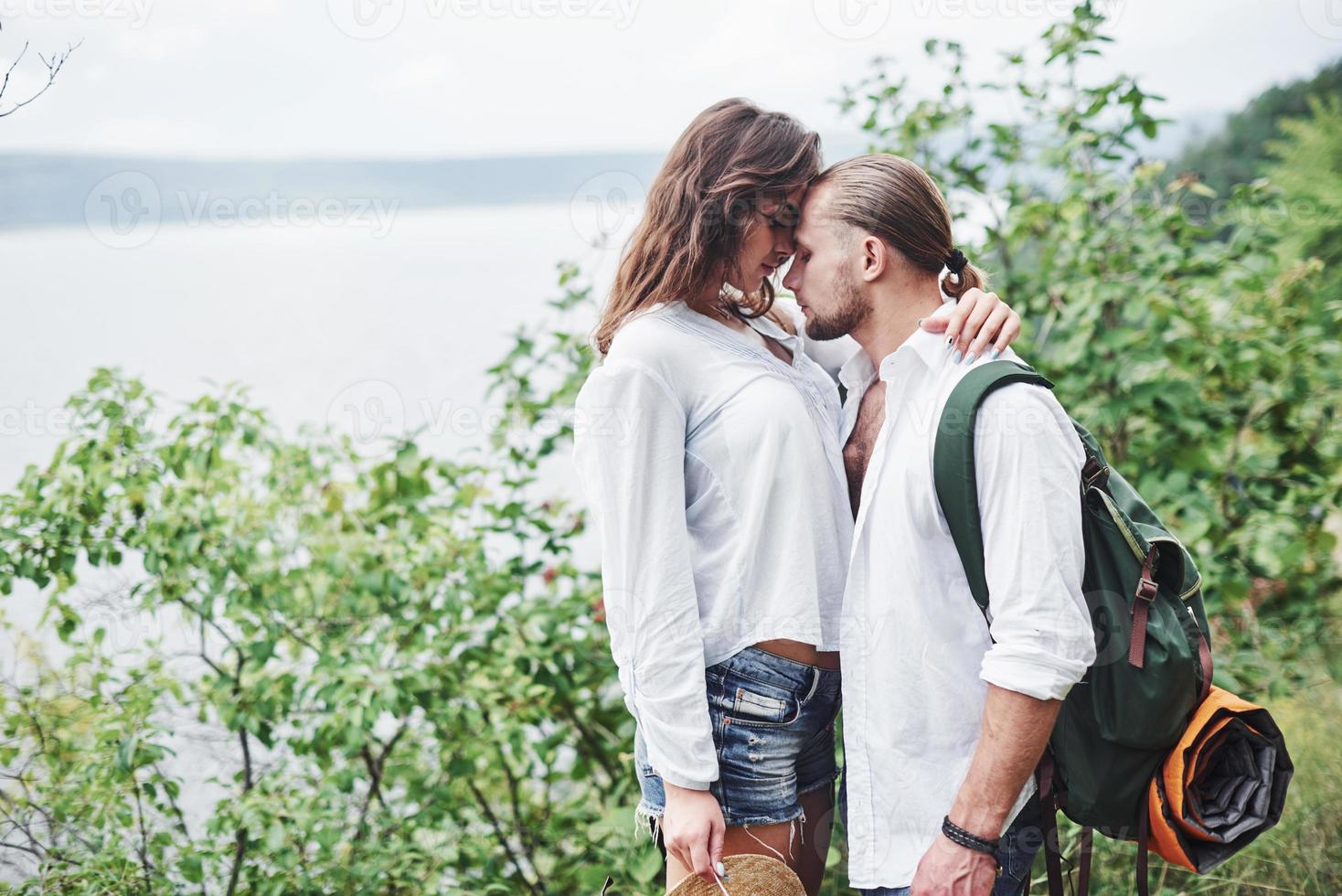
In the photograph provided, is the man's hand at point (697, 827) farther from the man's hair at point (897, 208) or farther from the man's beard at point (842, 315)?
the man's hair at point (897, 208)

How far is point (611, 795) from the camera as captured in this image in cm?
250

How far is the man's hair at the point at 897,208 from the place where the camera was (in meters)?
1.56

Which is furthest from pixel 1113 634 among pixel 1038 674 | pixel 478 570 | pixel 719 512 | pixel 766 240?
pixel 478 570

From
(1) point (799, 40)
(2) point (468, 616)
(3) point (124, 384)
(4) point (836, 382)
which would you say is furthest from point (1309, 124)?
(3) point (124, 384)

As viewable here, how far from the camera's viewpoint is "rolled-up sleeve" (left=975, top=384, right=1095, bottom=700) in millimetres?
1256

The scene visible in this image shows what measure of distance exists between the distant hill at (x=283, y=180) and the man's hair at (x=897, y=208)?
3.24 feet

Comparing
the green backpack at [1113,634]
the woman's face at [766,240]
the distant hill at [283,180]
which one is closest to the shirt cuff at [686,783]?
the green backpack at [1113,634]

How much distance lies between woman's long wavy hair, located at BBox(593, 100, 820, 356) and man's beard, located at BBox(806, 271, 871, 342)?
0.18m

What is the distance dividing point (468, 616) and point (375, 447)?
54 centimetres

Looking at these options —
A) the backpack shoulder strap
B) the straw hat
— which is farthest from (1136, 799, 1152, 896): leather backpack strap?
the straw hat

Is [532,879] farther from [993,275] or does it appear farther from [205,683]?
[993,275]

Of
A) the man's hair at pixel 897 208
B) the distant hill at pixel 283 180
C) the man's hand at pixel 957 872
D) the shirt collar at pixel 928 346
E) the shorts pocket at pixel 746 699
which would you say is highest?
the distant hill at pixel 283 180

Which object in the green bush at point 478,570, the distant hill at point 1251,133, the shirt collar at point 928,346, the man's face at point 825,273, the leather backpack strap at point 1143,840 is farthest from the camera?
the distant hill at point 1251,133

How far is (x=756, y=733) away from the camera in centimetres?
146
